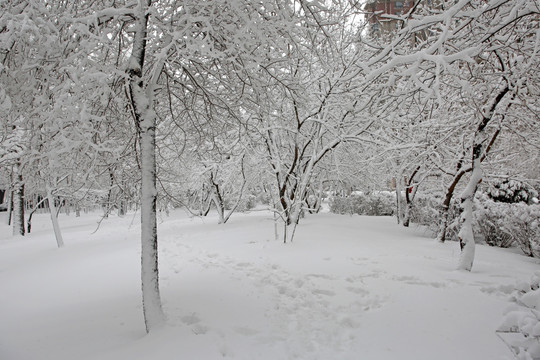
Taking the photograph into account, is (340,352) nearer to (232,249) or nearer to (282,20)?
(282,20)

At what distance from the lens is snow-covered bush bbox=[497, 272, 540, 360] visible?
1.71 meters

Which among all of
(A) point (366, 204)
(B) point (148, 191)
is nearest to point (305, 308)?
(B) point (148, 191)

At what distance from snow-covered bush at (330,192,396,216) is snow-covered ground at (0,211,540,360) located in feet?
33.5

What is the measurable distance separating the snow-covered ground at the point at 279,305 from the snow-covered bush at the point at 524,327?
60cm

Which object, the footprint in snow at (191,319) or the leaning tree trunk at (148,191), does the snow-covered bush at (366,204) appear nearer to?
the footprint in snow at (191,319)

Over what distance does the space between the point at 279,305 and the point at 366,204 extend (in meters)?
15.1

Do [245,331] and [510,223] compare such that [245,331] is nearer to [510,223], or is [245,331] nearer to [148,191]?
[148,191]

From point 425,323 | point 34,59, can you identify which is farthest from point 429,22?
point 34,59

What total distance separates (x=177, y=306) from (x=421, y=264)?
4.28 m

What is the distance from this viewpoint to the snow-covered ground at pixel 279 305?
9.71ft

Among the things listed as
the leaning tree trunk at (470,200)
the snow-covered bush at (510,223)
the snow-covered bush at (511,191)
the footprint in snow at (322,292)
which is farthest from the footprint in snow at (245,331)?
the snow-covered bush at (511,191)

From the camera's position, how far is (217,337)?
126 inches

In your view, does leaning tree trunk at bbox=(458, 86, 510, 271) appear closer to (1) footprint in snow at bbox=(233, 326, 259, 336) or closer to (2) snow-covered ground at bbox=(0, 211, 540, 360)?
(2) snow-covered ground at bbox=(0, 211, 540, 360)

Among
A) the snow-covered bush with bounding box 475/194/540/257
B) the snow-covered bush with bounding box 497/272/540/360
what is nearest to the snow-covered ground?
the snow-covered bush with bounding box 497/272/540/360
